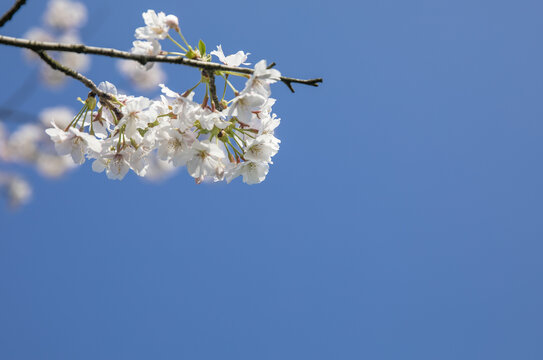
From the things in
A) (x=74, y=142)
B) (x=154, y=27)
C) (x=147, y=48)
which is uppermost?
(x=154, y=27)

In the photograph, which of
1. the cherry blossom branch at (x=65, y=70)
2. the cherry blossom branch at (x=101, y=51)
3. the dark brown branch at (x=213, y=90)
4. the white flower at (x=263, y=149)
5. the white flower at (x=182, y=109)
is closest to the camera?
the cherry blossom branch at (x=101, y=51)

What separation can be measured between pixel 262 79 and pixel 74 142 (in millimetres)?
924

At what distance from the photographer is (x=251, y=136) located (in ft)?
6.08

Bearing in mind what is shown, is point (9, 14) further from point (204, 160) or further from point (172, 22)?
point (204, 160)

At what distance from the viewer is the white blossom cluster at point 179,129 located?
64.2 inches

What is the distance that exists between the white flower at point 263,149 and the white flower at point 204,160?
0.45 ft

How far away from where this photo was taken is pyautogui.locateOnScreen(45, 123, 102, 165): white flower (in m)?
1.83

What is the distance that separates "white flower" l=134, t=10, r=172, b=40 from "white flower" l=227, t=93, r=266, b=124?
0.39m

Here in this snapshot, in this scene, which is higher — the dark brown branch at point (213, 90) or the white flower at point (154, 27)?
the white flower at point (154, 27)

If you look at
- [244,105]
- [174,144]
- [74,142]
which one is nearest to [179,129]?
[174,144]

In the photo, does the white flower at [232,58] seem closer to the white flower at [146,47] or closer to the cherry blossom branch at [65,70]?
the white flower at [146,47]

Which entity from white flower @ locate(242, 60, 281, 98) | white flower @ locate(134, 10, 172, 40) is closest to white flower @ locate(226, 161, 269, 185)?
white flower @ locate(242, 60, 281, 98)

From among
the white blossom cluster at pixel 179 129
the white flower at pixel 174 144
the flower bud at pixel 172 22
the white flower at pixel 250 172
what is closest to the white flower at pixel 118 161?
the white blossom cluster at pixel 179 129

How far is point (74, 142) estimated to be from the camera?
189 centimetres
